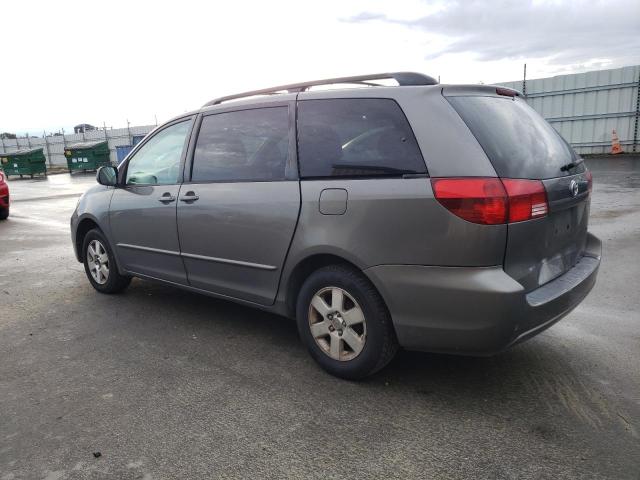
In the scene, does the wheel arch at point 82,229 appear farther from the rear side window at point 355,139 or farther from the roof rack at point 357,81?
the rear side window at point 355,139

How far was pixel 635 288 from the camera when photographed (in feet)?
15.5

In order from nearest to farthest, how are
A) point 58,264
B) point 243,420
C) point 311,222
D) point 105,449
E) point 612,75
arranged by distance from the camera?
1. point 105,449
2. point 243,420
3. point 311,222
4. point 58,264
5. point 612,75

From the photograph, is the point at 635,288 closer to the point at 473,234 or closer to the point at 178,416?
the point at 473,234

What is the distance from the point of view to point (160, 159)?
14.5 ft

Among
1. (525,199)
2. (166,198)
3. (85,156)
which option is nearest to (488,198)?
(525,199)

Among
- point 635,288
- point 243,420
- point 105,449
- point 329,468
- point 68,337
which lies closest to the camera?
point 329,468

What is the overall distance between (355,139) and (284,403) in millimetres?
1593

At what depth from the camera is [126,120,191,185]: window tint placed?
4.22 m

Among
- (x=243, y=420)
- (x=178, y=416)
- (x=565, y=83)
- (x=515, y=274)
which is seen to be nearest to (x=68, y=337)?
(x=178, y=416)

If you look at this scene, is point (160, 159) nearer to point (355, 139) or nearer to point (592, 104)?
point (355, 139)

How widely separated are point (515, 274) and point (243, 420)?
163 cm

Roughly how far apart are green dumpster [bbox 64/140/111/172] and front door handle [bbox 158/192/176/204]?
2502cm

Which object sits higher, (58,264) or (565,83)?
(565,83)

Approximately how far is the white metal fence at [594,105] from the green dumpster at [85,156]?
2110 centimetres
